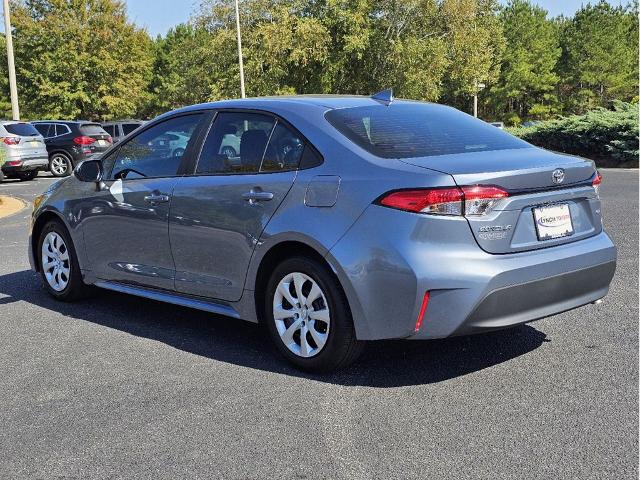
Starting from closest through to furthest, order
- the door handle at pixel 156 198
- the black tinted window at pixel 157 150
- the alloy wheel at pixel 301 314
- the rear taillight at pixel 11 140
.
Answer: the alloy wheel at pixel 301 314, the door handle at pixel 156 198, the black tinted window at pixel 157 150, the rear taillight at pixel 11 140

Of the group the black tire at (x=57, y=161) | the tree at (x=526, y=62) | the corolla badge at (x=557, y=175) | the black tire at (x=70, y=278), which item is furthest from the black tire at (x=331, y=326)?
the tree at (x=526, y=62)

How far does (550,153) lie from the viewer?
4.43 meters

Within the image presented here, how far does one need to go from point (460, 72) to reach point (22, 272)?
118ft

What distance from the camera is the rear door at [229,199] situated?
14.6 feet

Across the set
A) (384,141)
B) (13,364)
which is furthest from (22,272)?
(384,141)

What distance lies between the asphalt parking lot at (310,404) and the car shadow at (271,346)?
0.06 feet

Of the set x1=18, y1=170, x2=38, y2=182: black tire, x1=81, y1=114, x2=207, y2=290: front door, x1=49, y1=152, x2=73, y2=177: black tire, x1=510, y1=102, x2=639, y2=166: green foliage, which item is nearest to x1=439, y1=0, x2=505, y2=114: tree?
x1=510, y1=102, x2=639, y2=166: green foliage

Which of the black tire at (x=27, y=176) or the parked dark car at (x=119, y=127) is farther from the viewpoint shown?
the parked dark car at (x=119, y=127)

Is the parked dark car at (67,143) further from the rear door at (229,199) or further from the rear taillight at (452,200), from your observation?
the rear taillight at (452,200)

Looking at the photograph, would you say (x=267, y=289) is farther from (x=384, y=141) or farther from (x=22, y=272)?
(x=22, y=272)

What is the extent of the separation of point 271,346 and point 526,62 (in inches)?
2399

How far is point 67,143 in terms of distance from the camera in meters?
23.0

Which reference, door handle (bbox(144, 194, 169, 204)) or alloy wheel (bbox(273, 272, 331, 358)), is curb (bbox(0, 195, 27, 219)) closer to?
door handle (bbox(144, 194, 169, 204))

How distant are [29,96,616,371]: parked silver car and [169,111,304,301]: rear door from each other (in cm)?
1
